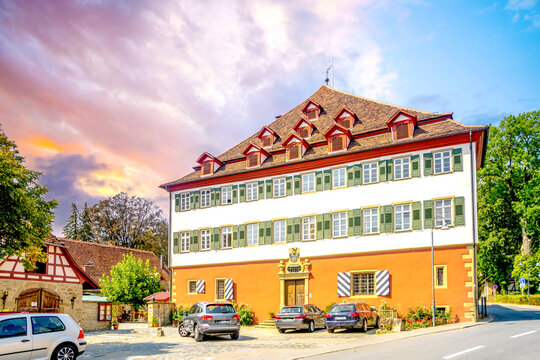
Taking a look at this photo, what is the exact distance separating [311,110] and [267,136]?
3649 mm

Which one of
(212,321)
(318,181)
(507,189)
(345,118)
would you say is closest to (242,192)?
(318,181)

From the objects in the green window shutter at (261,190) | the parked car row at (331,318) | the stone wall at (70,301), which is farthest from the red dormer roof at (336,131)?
the stone wall at (70,301)

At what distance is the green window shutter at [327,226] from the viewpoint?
34031 millimetres

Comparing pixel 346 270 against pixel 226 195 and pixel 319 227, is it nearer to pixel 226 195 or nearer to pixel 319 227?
pixel 319 227

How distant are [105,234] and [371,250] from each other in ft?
145

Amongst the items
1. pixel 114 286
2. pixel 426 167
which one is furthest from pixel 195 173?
pixel 426 167

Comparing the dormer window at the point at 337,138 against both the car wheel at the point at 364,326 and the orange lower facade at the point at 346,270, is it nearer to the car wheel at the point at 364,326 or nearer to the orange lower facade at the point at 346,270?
the orange lower facade at the point at 346,270

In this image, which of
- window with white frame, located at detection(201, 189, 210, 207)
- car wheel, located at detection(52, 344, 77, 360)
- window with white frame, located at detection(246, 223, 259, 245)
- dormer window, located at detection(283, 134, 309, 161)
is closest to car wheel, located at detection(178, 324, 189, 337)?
car wheel, located at detection(52, 344, 77, 360)

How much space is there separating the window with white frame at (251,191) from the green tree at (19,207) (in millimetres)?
17602

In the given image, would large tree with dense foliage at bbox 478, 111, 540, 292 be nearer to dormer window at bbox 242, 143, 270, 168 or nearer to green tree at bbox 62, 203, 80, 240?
dormer window at bbox 242, 143, 270, 168

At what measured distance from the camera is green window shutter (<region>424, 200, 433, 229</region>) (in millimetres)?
30391

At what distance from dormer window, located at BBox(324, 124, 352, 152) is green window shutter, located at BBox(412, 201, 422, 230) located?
5.84m

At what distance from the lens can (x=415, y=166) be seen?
3136 centimetres

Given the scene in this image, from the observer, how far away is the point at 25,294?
105ft
